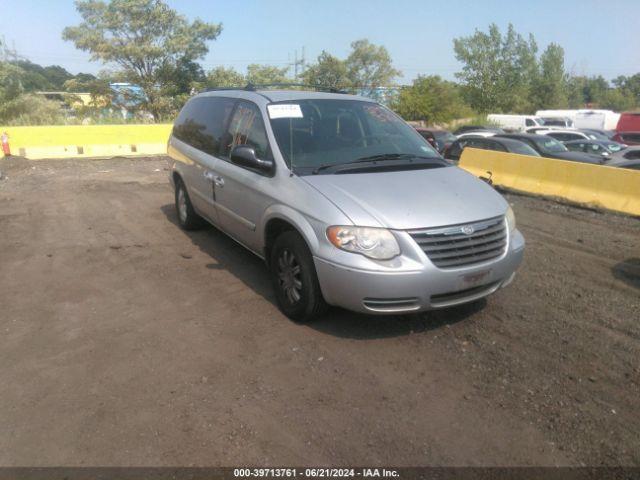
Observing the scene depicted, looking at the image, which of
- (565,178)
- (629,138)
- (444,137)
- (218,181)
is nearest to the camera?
(218,181)

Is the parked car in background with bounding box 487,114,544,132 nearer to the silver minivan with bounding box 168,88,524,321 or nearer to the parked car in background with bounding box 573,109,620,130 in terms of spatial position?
the parked car in background with bounding box 573,109,620,130

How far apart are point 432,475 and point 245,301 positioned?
2.57 m

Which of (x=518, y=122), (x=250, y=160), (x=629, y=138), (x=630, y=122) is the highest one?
(x=250, y=160)

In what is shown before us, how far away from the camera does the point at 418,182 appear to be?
4.16 meters

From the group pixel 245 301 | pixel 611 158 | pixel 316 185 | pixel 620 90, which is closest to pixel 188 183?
pixel 245 301

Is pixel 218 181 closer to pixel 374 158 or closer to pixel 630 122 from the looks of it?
pixel 374 158

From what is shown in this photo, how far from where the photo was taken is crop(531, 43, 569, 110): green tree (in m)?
57.6


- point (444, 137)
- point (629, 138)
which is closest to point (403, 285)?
point (444, 137)

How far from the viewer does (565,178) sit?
918 centimetres

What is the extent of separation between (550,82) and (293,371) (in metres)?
62.9

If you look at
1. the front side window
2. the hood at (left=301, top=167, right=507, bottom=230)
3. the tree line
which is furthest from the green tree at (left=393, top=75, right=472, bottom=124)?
the hood at (left=301, top=167, right=507, bottom=230)

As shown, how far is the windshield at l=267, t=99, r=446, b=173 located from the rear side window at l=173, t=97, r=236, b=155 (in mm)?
988

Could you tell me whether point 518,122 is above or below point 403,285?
above

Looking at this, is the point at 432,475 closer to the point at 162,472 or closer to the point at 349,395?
the point at 349,395
